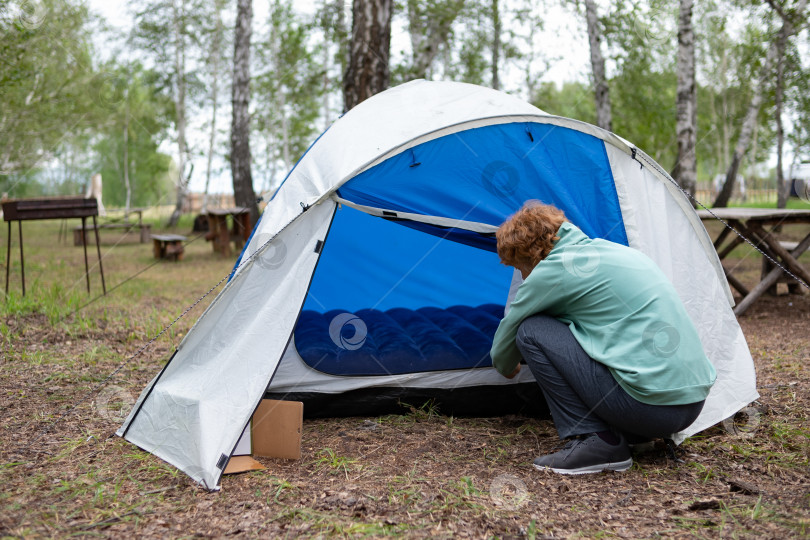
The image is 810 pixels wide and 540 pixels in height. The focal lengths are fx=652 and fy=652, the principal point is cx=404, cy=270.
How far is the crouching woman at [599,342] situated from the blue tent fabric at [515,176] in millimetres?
460

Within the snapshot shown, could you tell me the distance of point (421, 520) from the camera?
6.52 feet

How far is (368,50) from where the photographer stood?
549 centimetres

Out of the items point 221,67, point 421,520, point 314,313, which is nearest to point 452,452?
point 421,520

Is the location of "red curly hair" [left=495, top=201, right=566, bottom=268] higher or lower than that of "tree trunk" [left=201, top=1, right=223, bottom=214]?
lower

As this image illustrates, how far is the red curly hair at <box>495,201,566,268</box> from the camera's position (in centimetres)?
236

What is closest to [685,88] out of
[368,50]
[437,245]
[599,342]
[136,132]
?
[368,50]

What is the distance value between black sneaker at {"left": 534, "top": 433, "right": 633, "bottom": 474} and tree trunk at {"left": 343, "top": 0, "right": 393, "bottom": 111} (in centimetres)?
386

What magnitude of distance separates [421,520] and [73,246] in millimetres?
11681

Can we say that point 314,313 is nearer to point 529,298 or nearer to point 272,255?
point 272,255

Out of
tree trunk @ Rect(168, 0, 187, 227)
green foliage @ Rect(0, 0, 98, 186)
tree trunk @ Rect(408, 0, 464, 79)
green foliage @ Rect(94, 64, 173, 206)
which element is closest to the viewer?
tree trunk @ Rect(408, 0, 464, 79)

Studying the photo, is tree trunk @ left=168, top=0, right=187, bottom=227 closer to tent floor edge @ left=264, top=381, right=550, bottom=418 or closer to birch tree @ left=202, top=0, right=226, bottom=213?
birch tree @ left=202, top=0, right=226, bottom=213

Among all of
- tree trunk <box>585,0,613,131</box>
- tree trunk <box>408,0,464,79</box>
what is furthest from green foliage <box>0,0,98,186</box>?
tree trunk <box>585,0,613,131</box>

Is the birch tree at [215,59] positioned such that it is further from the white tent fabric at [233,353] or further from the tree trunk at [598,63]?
the white tent fabric at [233,353]

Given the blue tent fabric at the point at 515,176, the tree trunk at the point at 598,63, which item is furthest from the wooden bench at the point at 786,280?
the tree trunk at the point at 598,63
